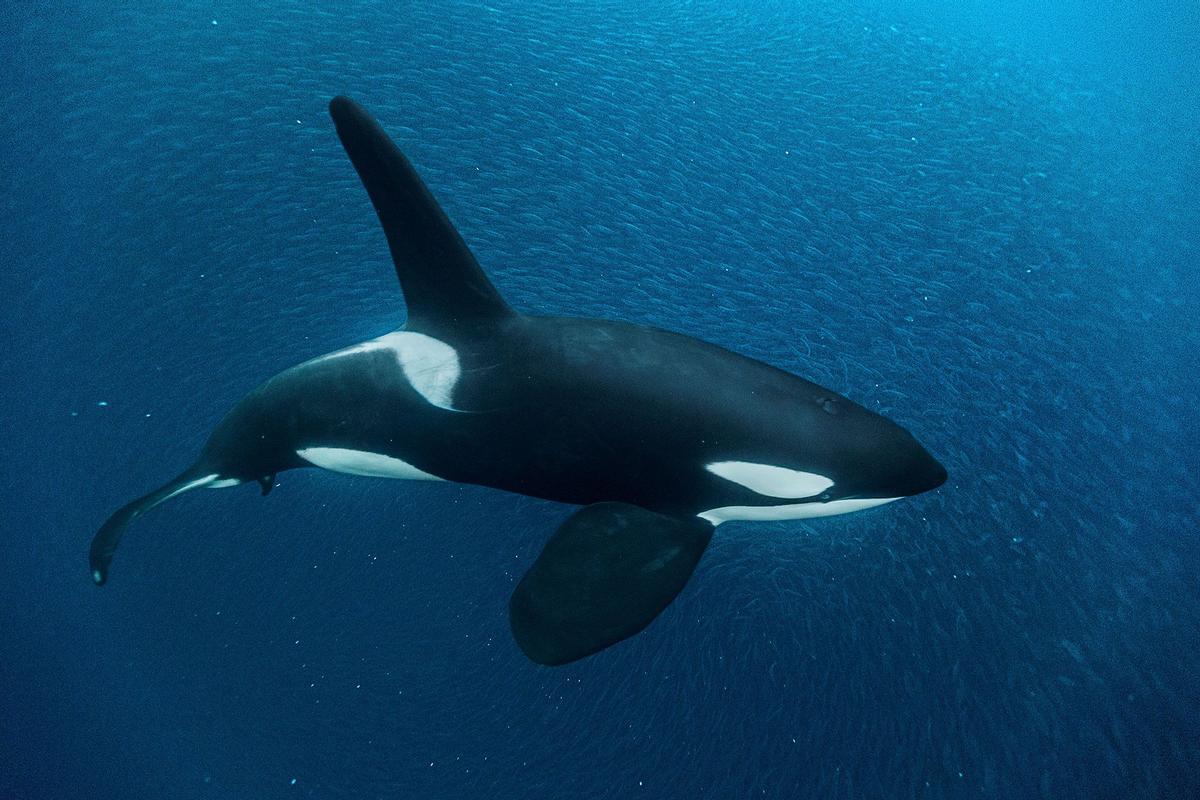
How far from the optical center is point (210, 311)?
4184mm

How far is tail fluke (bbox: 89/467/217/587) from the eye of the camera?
3.29m

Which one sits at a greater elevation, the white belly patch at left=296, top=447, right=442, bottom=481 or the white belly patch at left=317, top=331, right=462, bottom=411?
the white belly patch at left=317, top=331, right=462, bottom=411

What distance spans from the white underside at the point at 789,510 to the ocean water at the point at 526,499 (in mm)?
763

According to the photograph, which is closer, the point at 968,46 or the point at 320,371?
the point at 320,371

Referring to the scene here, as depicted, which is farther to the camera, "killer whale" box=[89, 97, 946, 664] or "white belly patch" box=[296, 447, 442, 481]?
"white belly patch" box=[296, 447, 442, 481]

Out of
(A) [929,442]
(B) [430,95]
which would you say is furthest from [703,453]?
(B) [430,95]

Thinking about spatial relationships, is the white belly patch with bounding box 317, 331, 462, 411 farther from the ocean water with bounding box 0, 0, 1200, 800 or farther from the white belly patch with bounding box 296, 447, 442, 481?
the ocean water with bounding box 0, 0, 1200, 800

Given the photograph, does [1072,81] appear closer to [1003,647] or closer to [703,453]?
[1003,647]

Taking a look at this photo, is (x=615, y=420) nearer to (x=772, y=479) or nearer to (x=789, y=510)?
(x=772, y=479)

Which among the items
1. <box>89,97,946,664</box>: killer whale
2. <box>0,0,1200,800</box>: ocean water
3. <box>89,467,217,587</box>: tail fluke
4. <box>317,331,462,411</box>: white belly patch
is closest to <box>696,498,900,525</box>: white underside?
<box>89,97,946,664</box>: killer whale

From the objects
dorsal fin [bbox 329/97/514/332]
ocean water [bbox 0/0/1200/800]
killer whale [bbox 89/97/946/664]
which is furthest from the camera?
ocean water [bbox 0/0/1200/800]

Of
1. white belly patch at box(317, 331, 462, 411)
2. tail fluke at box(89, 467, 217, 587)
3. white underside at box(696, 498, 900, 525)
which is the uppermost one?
white belly patch at box(317, 331, 462, 411)

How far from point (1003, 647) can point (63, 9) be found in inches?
238

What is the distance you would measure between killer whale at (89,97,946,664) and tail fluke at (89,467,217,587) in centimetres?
83
